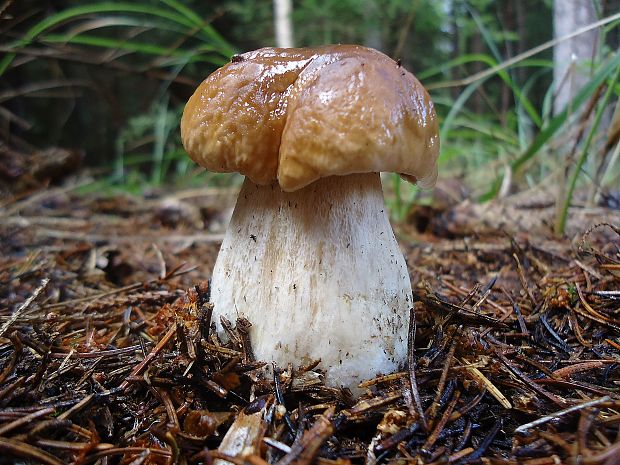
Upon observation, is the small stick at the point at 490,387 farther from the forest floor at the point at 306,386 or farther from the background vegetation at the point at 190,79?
the background vegetation at the point at 190,79

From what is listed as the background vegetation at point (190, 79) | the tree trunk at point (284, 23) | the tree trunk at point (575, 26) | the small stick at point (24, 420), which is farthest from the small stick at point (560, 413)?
the tree trunk at point (284, 23)

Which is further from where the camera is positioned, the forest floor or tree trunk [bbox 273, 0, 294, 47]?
tree trunk [bbox 273, 0, 294, 47]

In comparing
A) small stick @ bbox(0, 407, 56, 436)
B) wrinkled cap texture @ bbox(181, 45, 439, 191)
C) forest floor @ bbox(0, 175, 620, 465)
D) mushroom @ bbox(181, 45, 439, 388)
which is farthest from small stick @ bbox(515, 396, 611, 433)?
small stick @ bbox(0, 407, 56, 436)

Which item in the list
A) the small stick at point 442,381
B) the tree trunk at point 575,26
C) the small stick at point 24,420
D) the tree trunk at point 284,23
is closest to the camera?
the small stick at point 24,420

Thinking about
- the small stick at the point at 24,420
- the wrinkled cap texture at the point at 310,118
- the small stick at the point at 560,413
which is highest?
the wrinkled cap texture at the point at 310,118

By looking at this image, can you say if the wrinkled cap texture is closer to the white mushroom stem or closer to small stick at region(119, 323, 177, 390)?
the white mushroom stem

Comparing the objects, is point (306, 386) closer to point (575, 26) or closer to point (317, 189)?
point (317, 189)

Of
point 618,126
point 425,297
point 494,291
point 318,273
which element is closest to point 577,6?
point 618,126

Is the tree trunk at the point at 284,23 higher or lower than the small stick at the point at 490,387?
higher
